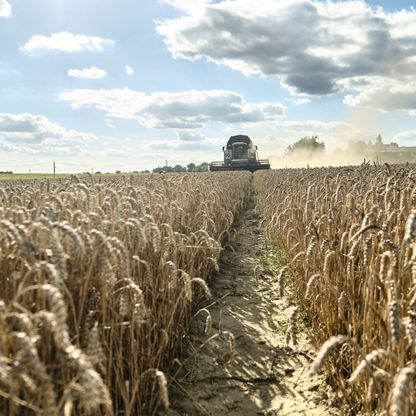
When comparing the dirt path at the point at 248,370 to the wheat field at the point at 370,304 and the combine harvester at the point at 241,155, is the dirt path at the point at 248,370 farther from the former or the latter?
the combine harvester at the point at 241,155

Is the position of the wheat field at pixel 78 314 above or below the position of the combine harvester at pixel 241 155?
below

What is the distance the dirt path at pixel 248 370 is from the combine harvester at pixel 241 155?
3756 centimetres

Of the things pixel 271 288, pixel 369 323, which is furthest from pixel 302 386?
pixel 271 288

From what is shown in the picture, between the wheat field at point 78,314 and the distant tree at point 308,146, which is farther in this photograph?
the distant tree at point 308,146

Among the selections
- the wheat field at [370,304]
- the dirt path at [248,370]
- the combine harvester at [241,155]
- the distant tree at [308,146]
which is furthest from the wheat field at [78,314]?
the distant tree at [308,146]

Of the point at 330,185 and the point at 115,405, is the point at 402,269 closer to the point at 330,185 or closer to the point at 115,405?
the point at 115,405

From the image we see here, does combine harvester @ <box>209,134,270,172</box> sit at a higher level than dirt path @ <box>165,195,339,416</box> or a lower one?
higher

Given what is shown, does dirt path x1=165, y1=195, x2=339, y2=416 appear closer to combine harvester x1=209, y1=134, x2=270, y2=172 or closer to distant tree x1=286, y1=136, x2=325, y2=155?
combine harvester x1=209, y1=134, x2=270, y2=172

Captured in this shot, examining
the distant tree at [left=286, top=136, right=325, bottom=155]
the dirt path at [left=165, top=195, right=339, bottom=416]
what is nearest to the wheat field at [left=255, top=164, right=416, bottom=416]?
the dirt path at [left=165, top=195, right=339, bottom=416]

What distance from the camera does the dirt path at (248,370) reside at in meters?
3.76

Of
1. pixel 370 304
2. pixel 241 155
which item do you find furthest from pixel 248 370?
pixel 241 155

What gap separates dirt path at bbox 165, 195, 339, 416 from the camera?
3758 millimetres

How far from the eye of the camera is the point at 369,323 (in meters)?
3.28

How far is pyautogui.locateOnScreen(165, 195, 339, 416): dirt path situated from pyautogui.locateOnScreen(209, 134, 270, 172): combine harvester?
37560 mm
